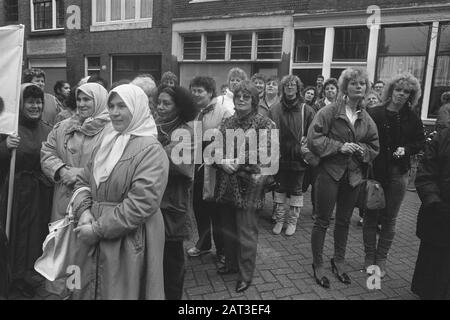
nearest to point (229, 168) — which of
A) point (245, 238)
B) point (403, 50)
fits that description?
point (245, 238)

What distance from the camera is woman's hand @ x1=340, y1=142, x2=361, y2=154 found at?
3.31 metres

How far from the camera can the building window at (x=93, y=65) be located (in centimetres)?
1581

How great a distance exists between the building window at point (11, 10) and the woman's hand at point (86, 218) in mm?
20024

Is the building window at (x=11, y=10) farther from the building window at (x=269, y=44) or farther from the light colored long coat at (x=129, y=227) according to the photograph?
the light colored long coat at (x=129, y=227)

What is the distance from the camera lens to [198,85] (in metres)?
3.91

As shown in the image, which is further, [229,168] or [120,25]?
[120,25]

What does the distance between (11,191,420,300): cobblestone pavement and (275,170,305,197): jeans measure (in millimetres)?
575

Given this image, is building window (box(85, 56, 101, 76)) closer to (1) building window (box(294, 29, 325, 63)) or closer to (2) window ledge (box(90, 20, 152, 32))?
(2) window ledge (box(90, 20, 152, 32))

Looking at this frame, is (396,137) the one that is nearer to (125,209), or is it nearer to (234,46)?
(125,209)

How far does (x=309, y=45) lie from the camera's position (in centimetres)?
1096

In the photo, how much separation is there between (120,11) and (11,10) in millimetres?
7585

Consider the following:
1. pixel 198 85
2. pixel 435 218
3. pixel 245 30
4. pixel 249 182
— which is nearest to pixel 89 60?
pixel 245 30

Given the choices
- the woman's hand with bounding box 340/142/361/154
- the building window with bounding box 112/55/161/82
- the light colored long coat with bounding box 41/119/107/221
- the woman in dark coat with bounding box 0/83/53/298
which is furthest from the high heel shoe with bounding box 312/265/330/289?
the building window with bounding box 112/55/161/82
